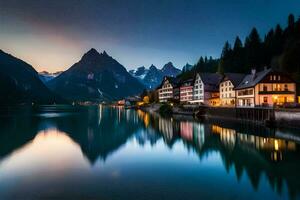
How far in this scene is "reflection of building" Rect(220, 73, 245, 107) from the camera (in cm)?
8019

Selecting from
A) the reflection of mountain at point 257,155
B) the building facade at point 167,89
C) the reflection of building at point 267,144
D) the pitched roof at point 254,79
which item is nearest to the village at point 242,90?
the pitched roof at point 254,79

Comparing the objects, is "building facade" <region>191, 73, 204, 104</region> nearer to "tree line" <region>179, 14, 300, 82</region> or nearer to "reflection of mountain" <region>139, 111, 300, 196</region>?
"tree line" <region>179, 14, 300, 82</region>

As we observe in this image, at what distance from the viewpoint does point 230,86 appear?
81.8 meters

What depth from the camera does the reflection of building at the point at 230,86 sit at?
263 feet

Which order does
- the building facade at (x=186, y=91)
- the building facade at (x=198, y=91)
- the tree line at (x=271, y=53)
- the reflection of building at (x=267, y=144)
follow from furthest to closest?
the building facade at (x=186, y=91) < the building facade at (x=198, y=91) < the tree line at (x=271, y=53) < the reflection of building at (x=267, y=144)

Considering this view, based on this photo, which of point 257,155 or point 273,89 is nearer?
point 257,155

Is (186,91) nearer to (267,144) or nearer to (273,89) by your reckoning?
(273,89)

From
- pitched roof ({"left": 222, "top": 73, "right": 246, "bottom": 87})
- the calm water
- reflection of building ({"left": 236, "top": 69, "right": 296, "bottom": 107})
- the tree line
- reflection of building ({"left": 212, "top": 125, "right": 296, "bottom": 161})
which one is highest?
the tree line

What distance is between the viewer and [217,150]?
106ft

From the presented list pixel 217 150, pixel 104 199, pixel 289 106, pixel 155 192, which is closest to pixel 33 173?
pixel 104 199

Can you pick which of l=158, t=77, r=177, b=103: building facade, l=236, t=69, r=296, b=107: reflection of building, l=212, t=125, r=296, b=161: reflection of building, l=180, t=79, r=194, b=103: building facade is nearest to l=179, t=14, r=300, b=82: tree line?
l=236, t=69, r=296, b=107: reflection of building

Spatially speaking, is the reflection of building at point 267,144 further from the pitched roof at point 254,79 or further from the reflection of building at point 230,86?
the reflection of building at point 230,86

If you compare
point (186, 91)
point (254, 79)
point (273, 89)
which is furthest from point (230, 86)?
point (186, 91)

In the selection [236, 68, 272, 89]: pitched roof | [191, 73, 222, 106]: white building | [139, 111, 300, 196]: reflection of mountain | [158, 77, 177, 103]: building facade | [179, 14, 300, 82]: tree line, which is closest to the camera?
[139, 111, 300, 196]: reflection of mountain
